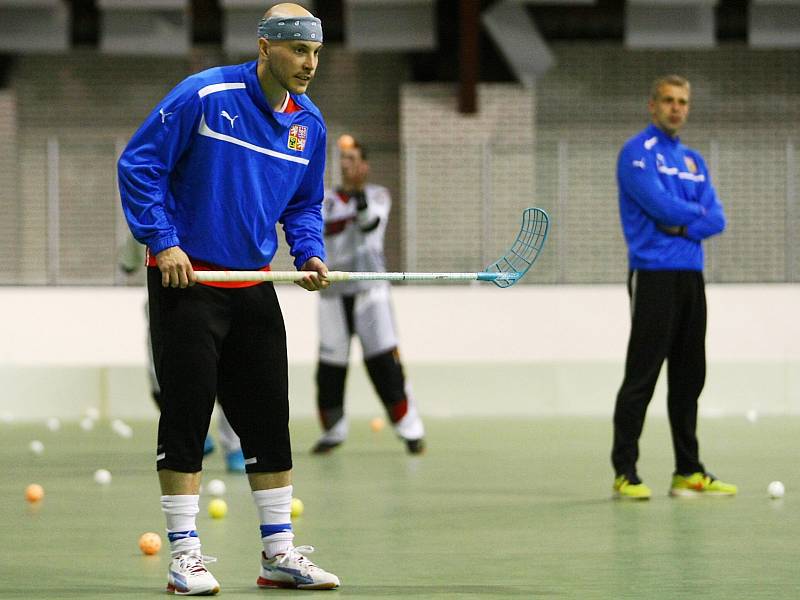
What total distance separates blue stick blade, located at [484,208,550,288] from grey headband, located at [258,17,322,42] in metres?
1.00

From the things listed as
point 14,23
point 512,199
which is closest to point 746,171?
point 512,199

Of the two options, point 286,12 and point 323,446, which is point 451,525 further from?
point 323,446

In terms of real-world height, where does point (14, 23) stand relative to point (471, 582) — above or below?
above

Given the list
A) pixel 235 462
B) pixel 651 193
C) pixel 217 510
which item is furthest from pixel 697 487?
pixel 235 462

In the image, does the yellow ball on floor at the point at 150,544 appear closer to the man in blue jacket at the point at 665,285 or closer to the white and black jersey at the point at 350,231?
the man in blue jacket at the point at 665,285

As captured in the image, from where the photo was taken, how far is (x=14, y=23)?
15.6 metres

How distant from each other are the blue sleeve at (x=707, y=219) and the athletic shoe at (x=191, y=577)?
3105 millimetres

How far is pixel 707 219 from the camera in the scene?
6.82 metres

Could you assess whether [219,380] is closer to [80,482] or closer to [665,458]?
[80,482]

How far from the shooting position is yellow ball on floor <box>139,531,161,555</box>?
17.6ft

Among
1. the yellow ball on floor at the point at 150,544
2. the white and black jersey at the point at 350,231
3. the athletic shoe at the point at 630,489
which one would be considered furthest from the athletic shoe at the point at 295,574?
the white and black jersey at the point at 350,231

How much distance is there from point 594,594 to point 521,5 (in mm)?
11510

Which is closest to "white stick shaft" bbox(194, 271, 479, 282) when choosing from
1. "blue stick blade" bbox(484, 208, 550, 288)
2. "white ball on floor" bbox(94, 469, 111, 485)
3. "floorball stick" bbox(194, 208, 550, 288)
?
"floorball stick" bbox(194, 208, 550, 288)

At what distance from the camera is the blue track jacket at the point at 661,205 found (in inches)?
264
